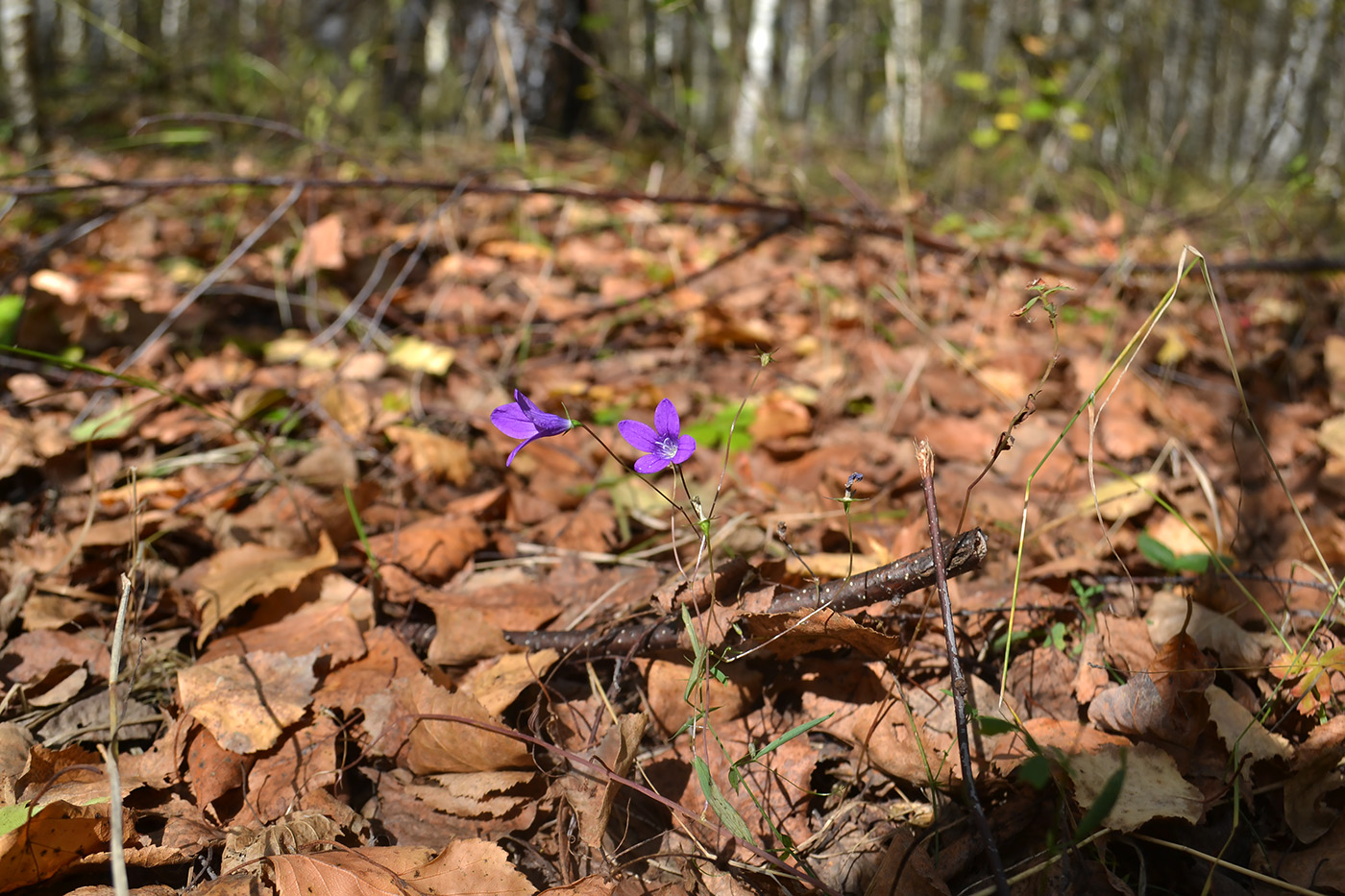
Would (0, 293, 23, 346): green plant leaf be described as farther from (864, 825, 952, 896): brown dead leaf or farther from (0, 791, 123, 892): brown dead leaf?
(864, 825, 952, 896): brown dead leaf

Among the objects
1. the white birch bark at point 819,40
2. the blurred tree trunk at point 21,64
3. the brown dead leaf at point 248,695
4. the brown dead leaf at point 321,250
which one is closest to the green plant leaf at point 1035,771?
the brown dead leaf at point 248,695

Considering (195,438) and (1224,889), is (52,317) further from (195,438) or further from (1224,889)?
(1224,889)

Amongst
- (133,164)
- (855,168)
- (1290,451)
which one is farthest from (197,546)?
(855,168)

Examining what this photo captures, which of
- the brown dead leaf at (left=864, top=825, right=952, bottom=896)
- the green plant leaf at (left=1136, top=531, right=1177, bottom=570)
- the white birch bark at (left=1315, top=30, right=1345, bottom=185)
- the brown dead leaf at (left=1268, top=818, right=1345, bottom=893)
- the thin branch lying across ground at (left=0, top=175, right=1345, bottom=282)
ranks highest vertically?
the white birch bark at (left=1315, top=30, right=1345, bottom=185)

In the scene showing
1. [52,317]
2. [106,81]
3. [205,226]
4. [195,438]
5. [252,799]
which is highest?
[106,81]

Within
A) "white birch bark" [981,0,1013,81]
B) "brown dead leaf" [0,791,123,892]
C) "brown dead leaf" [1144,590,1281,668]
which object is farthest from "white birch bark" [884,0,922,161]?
"white birch bark" [981,0,1013,81]

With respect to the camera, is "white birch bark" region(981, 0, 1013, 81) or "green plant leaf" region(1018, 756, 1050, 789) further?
"white birch bark" region(981, 0, 1013, 81)
